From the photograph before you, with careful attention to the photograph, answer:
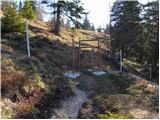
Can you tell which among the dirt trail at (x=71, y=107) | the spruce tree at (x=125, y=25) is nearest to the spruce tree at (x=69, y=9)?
the spruce tree at (x=125, y=25)

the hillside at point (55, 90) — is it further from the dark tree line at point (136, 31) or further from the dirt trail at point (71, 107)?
the dark tree line at point (136, 31)

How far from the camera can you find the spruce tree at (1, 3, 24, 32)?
24.5m

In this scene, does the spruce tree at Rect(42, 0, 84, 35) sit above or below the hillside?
above

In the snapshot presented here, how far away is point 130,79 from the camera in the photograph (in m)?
22.6

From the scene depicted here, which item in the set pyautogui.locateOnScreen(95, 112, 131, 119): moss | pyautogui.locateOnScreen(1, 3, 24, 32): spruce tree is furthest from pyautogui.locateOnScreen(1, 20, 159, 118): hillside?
pyautogui.locateOnScreen(1, 3, 24, 32): spruce tree

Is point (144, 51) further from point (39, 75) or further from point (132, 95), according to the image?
point (39, 75)

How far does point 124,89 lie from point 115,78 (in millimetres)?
2600

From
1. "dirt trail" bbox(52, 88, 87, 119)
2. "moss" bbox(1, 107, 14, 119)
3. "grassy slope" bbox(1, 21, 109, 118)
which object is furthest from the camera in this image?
"dirt trail" bbox(52, 88, 87, 119)

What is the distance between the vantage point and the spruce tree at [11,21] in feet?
80.4

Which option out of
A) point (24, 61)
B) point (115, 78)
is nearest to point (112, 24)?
point (115, 78)

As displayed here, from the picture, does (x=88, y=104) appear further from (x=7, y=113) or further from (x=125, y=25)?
(x=125, y=25)

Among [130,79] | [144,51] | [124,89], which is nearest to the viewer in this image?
[124,89]

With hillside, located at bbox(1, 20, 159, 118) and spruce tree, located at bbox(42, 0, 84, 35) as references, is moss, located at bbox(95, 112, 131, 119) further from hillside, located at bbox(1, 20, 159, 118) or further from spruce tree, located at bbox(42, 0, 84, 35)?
spruce tree, located at bbox(42, 0, 84, 35)

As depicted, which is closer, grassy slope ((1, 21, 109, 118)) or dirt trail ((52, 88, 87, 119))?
grassy slope ((1, 21, 109, 118))
